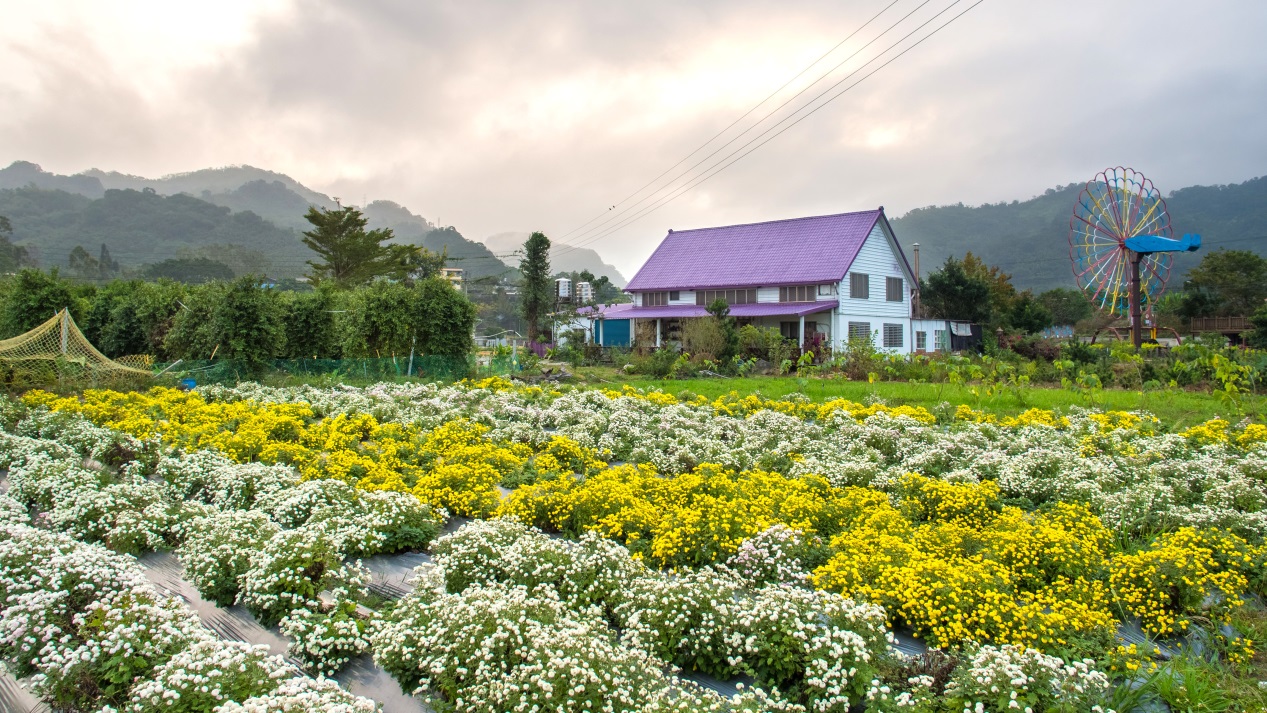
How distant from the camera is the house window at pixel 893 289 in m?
33.5

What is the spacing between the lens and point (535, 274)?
112 ft

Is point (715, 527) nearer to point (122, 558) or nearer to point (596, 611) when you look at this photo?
point (596, 611)

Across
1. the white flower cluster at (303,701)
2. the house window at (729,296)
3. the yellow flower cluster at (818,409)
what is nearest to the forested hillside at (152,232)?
the house window at (729,296)

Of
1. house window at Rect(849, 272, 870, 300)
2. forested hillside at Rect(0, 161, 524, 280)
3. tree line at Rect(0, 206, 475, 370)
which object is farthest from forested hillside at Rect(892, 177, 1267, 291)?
forested hillside at Rect(0, 161, 524, 280)

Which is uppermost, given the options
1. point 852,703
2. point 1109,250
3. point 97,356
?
point 1109,250

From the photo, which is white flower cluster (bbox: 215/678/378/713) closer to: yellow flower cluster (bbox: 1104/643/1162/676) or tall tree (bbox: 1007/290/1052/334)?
yellow flower cluster (bbox: 1104/643/1162/676)

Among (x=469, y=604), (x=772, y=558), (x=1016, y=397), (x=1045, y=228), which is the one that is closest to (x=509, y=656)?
(x=469, y=604)

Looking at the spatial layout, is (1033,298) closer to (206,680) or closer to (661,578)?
(661,578)

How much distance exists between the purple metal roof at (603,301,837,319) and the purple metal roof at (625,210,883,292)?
1001 millimetres

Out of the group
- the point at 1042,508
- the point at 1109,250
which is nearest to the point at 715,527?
A: the point at 1042,508

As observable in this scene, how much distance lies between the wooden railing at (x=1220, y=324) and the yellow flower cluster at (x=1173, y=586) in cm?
4009

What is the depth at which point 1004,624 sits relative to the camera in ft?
13.5

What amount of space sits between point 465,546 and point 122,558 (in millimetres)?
2345

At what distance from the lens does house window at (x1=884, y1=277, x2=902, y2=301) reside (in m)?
33.5
